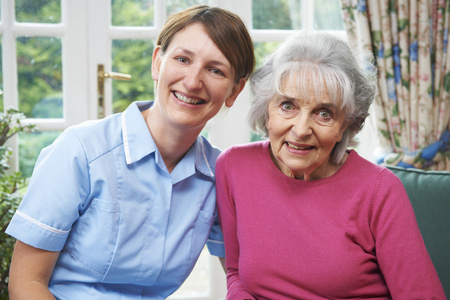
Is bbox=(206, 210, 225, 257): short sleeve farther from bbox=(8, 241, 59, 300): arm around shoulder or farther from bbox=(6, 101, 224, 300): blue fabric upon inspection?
bbox=(8, 241, 59, 300): arm around shoulder

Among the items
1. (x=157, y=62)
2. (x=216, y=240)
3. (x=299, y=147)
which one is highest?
(x=157, y=62)

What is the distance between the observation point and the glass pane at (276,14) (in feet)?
8.81

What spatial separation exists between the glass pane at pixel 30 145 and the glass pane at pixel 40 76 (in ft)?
0.31

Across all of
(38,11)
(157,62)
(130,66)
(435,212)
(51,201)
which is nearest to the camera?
(51,201)

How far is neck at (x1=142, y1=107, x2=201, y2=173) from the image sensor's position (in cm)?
149

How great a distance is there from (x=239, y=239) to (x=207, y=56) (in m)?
0.55

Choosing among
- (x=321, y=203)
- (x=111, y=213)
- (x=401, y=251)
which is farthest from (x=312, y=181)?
(x=111, y=213)

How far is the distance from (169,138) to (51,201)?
38cm

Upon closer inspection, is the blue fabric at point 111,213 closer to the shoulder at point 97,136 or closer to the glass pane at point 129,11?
the shoulder at point 97,136

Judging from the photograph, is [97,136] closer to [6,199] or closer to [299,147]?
[299,147]

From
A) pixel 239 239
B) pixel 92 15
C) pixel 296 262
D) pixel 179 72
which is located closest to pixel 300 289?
pixel 296 262

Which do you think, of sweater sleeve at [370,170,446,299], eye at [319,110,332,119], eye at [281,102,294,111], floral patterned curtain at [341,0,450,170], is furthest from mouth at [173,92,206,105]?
floral patterned curtain at [341,0,450,170]

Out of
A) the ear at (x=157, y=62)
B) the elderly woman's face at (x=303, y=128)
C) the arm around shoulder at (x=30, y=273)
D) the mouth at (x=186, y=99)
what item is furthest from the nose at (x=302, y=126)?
the arm around shoulder at (x=30, y=273)

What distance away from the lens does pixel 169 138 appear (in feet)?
4.90
